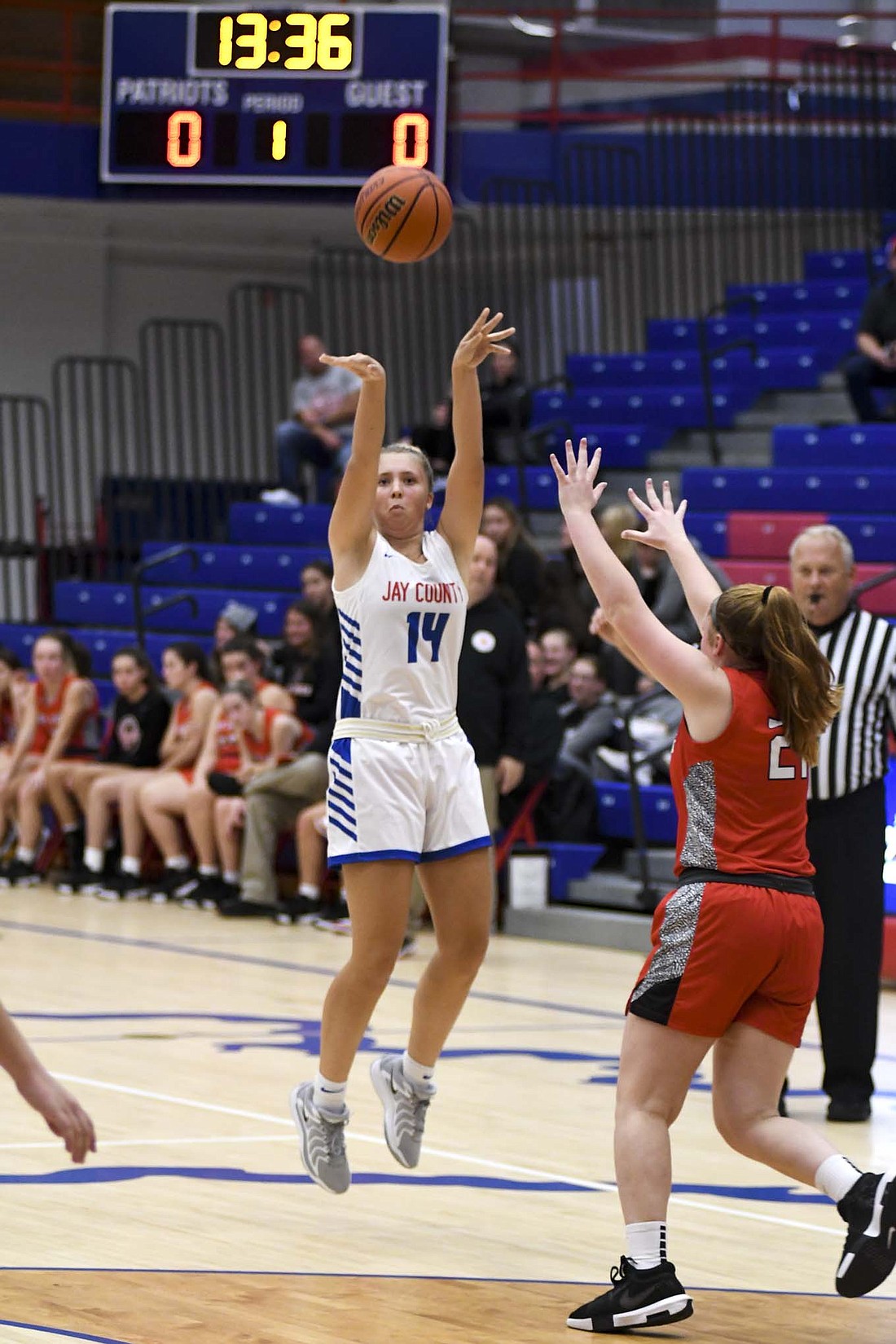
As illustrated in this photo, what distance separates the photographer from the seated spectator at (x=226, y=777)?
40.7 feet

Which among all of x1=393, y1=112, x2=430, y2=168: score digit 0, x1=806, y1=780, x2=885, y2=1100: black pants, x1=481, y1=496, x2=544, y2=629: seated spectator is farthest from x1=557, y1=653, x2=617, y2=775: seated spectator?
x1=806, y1=780, x2=885, y2=1100: black pants

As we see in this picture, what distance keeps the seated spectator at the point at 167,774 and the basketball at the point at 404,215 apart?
7.00 metres

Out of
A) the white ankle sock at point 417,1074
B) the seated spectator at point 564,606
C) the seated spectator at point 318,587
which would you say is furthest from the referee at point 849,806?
the seated spectator at point 318,587

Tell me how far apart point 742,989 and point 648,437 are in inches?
451

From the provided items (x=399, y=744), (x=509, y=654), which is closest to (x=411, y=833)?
(x=399, y=744)

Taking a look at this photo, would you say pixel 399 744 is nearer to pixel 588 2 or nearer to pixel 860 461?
pixel 860 461

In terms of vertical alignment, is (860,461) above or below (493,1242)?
above

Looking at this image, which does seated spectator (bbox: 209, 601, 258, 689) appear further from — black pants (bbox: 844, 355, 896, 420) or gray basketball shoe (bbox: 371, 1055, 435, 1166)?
gray basketball shoe (bbox: 371, 1055, 435, 1166)

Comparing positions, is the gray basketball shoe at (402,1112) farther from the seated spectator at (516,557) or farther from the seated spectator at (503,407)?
the seated spectator at (503,407)

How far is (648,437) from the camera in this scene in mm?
15586

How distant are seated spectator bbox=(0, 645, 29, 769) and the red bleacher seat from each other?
15.6 ft

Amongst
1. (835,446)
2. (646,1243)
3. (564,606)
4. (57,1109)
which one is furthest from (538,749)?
(57,1109)

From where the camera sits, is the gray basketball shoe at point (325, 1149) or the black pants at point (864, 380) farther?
the black pants at point (864, 380)

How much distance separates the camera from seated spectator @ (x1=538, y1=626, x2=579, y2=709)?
40.1ft
